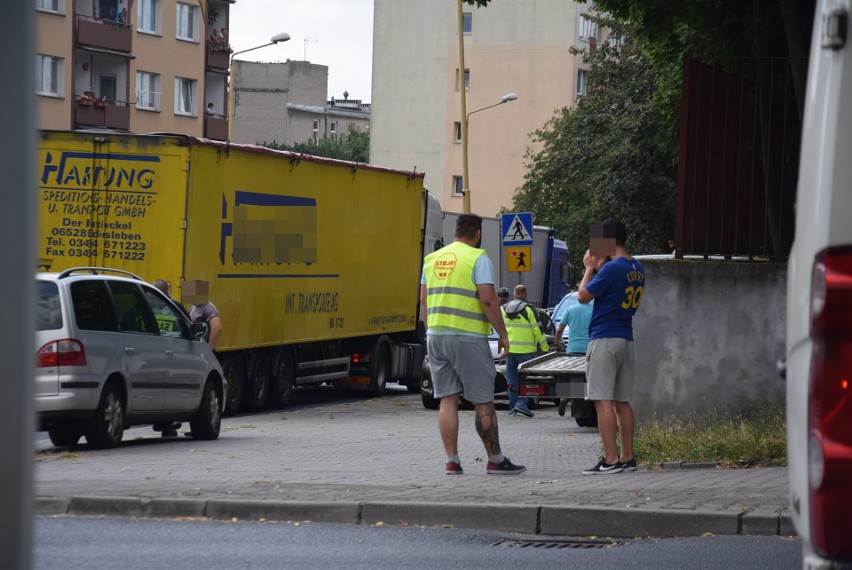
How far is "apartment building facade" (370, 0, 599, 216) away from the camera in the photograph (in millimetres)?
75625

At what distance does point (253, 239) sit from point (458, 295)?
34.0 ft

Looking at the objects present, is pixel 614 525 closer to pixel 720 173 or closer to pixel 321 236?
pixel 720 173

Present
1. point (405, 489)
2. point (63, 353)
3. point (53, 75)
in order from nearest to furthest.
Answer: point (405, 489) < point (63, 353) < point (53, 75)

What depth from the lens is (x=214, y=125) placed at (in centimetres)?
6444

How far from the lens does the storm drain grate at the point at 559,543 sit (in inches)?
322

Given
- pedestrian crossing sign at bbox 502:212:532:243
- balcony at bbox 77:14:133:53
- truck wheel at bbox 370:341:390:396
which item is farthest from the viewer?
balcony at bbox 77:14:133:53

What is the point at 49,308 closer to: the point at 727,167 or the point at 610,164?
the point at 727,167

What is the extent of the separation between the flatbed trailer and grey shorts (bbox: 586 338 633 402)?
186 inches

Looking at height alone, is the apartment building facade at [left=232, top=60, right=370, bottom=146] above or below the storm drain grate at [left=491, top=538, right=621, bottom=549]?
above

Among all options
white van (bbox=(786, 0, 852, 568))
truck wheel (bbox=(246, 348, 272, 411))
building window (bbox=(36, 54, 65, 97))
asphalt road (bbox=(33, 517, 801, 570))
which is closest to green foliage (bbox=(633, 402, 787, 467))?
asphalt road (bbox=(33, 517, 801, 570))

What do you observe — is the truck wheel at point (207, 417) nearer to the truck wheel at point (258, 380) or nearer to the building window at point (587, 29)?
the truck wheel at point (258, 380)

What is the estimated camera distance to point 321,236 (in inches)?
914

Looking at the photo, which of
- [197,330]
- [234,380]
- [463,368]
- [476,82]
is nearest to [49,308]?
[197,330]

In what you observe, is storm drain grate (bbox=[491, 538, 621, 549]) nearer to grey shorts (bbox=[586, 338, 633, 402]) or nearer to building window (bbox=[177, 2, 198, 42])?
grey shorts (bbox=[586, 338, 633, 402])
